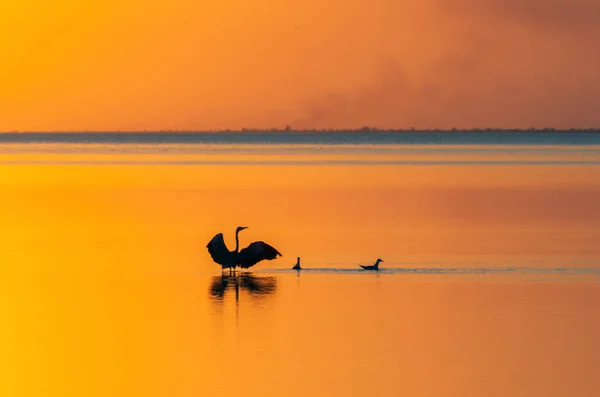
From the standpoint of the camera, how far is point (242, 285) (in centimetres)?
2145

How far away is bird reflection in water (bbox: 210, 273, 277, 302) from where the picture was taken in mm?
20312

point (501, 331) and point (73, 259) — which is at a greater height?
point (73, 259)

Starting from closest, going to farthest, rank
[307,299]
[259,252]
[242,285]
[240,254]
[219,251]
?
[307,299] → [242,285] → [259,252] → [219,251] → [240,254]

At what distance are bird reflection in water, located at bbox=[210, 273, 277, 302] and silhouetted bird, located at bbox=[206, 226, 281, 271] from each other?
0.70ft

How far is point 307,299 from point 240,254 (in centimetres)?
353

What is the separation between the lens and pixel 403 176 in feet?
179

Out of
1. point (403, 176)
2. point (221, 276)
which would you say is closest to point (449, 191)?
point (403, 176)

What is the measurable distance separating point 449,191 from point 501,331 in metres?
26.9

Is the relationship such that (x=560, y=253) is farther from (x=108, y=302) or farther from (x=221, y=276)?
(x=108, y=302)

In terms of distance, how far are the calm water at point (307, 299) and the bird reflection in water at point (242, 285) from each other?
48mm

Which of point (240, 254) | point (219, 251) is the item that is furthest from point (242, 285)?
point (240, 254)

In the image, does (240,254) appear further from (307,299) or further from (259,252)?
(307,299)

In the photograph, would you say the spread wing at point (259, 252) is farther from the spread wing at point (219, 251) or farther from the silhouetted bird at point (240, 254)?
the spread wing at point (219, 251)

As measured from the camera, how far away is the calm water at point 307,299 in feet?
47.0
